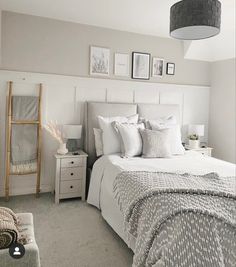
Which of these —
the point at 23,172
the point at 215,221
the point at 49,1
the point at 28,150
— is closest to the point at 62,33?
the point at 49,1

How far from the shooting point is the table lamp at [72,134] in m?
3.54

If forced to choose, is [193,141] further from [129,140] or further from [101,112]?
[101,112]

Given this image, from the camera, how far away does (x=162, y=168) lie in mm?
2785

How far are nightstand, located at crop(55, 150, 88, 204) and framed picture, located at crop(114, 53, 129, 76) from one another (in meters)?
1.44

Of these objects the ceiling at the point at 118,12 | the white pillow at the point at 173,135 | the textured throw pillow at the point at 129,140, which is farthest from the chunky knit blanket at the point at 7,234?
the ceiling at the point at 118,12

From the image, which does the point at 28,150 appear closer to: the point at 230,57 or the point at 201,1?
the point at 201,1

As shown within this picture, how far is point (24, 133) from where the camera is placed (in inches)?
140

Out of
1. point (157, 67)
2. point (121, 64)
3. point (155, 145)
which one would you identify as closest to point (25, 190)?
point (155, 145)

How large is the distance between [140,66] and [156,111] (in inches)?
30.5

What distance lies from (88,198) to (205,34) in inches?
94.3

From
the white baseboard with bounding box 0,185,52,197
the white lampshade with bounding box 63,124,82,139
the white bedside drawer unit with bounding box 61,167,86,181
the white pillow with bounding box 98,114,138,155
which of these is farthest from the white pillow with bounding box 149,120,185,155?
the white baseboard with bounding box 0,185,52,197

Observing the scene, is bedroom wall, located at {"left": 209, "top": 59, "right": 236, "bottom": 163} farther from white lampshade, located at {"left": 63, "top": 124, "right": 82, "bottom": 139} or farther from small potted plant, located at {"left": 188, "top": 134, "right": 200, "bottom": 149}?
white lampshade, located at {"left": 63, "top": 124, "right": 82, "bottom": 139}

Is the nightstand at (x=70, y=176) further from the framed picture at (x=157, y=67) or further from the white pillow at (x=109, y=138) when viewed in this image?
the framed picture at (x=157, y=67)

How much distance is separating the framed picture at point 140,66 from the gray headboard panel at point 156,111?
0.50 metres
